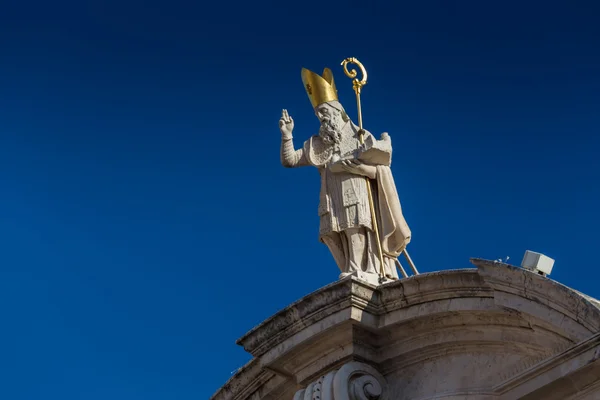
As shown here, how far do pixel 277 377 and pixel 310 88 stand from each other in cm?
307

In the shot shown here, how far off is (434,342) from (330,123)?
9.14 ft

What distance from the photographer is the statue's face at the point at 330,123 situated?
13695 mm

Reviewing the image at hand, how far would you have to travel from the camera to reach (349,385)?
12.0m

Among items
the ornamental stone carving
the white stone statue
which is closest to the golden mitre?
the white stone statue

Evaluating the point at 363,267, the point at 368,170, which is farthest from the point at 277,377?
the point at 368,170

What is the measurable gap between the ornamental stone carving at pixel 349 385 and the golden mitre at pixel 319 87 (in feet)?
9.92

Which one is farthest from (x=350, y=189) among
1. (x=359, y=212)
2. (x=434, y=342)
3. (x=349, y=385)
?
(x=349, y=385)

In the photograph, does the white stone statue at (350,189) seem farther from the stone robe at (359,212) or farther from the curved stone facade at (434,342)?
the curved stone facade at (434,342)

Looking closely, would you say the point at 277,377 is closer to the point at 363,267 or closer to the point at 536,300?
the point at 363,267

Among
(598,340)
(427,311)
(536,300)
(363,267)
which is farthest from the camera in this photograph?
(363,267)

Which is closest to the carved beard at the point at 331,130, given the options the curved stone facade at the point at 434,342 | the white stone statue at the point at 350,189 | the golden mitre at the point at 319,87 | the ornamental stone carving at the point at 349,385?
the white stone statue at the point at 350,189

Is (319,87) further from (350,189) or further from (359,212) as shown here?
(359,212)

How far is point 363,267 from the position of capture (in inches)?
509

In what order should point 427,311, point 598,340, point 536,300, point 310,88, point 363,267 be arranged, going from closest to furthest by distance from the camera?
point 598,340, point 536,300, point 427,311, point 363,267, point 310,88
